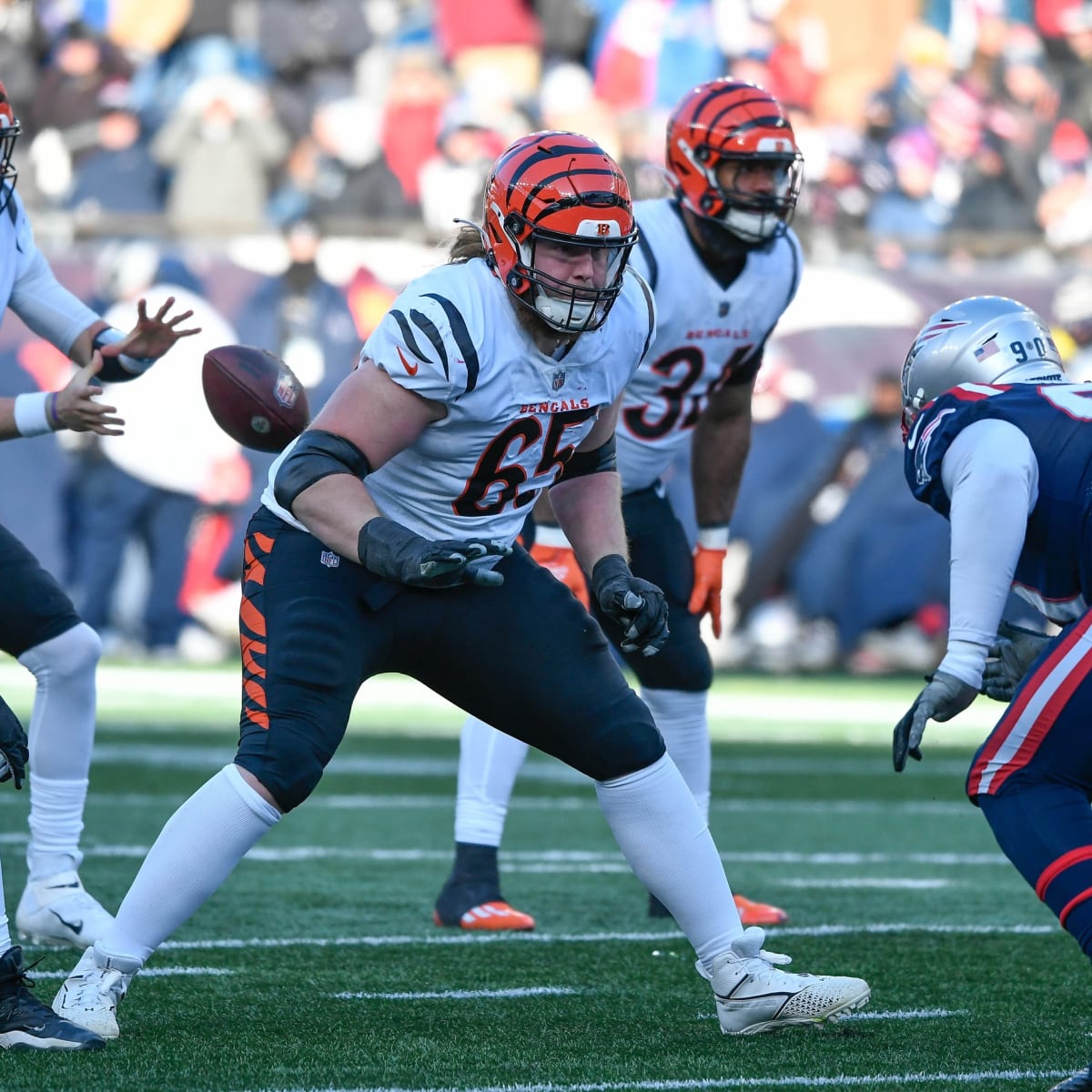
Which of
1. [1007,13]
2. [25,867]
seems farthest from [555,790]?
[1007,13]

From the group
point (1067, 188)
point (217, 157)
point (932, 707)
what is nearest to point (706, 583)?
point (932, 707)

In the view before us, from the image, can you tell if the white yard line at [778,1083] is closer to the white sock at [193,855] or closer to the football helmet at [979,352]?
the white sock at [193,855]

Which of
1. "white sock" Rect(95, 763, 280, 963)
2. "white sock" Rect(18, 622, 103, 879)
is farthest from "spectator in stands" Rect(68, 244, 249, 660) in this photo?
"white sock" Rect(95, 763, 280, 963)

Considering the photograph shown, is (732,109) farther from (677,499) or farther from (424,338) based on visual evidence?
(677,499)

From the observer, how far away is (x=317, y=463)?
11.0 feet

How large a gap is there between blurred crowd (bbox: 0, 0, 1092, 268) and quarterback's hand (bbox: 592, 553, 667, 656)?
8.52 m

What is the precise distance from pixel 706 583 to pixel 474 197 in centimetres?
517

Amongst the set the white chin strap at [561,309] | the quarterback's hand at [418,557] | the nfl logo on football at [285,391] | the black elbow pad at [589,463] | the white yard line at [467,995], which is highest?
the white chin strap at [561,309]

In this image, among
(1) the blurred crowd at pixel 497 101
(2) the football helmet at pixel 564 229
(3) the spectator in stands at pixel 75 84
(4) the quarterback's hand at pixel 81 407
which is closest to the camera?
(2) the football helmet at pixel 564 229

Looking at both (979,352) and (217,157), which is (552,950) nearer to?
(979,352)

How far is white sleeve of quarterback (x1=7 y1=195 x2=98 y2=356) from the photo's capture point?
4449 mm

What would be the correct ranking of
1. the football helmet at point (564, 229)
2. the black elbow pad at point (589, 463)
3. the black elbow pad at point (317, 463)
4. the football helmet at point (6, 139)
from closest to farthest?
the black elbow pad at point (317, 463) → the football helmet at point (564, 229) → the black elbow pad at point (589, 463) → the football helmet at point (6, 139)

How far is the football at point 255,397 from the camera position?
4062 mm

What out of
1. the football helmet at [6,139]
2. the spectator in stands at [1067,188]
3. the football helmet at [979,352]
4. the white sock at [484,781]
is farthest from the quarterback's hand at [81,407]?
the spectator in stands at [1067,188]
